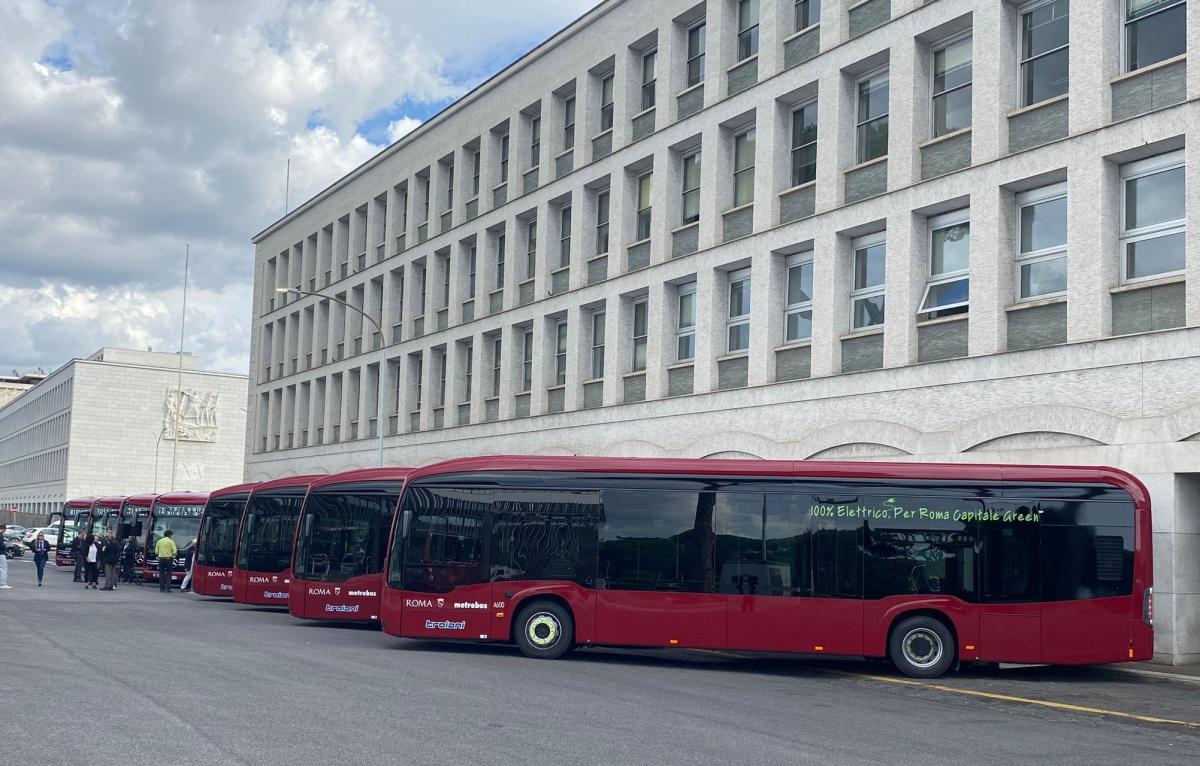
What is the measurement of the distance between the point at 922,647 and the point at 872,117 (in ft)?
39.2

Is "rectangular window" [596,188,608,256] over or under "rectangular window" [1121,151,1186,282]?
over

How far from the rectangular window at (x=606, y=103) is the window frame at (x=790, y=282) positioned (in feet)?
29.4

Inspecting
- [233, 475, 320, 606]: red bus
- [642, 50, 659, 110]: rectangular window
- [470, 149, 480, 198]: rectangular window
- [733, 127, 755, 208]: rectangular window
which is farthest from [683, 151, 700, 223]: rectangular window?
[470, 149, 480, 198]: rectangular window

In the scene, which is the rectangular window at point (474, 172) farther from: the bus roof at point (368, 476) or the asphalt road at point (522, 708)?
the asphalt road at point (522, 708)

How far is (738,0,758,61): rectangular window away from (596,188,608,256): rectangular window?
638 cm

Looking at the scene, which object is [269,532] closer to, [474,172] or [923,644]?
[923,644]

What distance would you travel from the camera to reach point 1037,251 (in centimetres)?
2177

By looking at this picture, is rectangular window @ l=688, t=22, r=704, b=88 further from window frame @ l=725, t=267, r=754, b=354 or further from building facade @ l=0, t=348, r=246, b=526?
building facade @ l=0, t=348, r=246, b=526

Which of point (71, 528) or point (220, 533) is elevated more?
point (220, 533)

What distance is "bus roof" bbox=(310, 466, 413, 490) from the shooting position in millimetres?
23734

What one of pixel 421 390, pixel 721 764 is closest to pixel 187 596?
pixel 421 390

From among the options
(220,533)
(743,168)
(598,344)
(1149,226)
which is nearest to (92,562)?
(220,533)

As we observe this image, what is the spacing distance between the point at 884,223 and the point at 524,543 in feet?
33.1

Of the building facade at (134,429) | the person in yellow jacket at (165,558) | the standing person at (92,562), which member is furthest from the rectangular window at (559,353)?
the building facade at (134,429)
